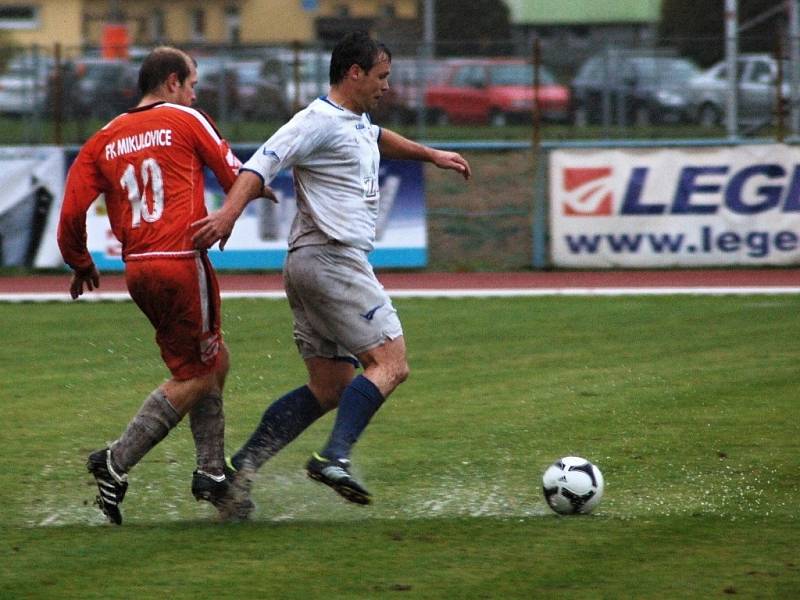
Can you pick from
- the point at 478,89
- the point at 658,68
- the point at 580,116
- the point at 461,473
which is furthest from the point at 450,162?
the point at 478,89

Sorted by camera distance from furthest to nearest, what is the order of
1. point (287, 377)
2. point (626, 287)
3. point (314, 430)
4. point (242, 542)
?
1. point (626, 287)
2. point (287, 377)
3. point (314, 430)
4. point (242, 542)

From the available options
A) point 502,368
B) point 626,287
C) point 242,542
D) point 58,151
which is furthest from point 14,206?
point 242,542

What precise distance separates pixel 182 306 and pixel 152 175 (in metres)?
0.50

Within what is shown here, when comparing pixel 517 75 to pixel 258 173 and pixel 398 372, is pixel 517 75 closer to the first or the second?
pixel 398 372

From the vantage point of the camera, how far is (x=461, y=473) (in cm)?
650

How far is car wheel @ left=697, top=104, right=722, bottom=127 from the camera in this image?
55.7 ft

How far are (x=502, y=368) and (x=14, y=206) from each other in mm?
8186

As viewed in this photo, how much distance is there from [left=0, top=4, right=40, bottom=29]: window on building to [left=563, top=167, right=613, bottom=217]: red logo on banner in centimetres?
3447

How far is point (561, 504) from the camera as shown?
557 cm

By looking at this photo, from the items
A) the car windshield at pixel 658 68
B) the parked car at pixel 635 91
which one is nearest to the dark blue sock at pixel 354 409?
the parked car at pixel 635 91

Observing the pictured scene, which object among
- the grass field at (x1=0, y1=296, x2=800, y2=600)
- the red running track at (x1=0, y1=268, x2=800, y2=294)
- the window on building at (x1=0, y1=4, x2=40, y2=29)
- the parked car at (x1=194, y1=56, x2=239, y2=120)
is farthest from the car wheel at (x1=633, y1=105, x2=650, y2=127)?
the window on building at (x1=0, y1=4, x2=40, y2=29)

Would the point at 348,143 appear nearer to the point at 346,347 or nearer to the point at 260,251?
the point at 346,347

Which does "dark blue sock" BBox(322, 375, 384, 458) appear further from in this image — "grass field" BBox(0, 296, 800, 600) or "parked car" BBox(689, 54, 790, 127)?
"parked car" BBox(689, 54, 790, 127)

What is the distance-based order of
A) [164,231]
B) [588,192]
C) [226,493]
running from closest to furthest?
[164,231] < [226,493] < [588,192]
